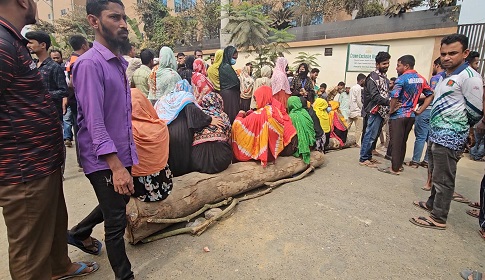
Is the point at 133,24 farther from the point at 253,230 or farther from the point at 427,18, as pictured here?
the point at 253,230

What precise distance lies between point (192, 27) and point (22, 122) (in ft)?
69.1

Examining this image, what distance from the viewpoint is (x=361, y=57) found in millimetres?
8117

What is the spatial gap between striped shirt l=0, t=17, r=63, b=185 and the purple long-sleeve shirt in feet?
0.64

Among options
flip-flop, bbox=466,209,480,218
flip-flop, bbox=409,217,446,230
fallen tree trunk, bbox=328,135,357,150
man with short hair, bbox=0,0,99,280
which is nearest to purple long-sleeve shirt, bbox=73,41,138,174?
man with short hair, bbox=0,0,99,280

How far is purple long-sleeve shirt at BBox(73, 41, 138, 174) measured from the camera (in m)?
1.70

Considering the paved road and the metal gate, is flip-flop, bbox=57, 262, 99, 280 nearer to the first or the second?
the paved road

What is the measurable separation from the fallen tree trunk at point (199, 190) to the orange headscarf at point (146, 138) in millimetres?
367

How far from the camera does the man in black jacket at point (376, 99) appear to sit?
4.70 meters

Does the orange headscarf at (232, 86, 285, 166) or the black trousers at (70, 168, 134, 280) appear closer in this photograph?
the black trousers at (70, 168, 134, 280)

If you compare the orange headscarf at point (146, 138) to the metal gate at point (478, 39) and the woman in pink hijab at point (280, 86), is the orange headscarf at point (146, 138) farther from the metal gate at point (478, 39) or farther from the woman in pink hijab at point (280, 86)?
the metal gate at point (478, 39)

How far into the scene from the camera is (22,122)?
1.58 meters

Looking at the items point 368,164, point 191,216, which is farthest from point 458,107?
point 191,216

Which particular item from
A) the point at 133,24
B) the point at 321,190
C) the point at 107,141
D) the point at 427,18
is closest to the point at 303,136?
the point at 321,190

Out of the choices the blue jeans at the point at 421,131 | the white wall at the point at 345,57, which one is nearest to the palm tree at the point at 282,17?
the white wall at the point at 345,57
